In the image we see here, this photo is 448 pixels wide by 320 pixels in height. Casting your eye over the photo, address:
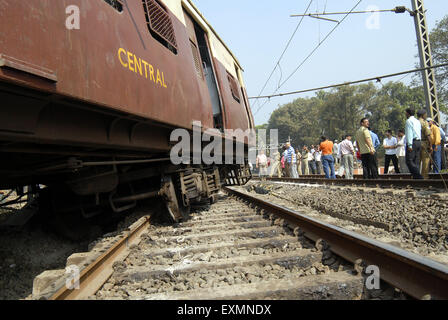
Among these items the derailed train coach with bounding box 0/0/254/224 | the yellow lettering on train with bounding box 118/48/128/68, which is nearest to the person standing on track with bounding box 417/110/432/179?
the derailed train coach with bounding box 0/0/254/224

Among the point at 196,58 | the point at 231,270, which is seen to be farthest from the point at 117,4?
the point at 231,270

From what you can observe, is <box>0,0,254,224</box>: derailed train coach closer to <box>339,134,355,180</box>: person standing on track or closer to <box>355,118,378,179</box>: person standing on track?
<box>355,118,378,179</box>: person standing on track

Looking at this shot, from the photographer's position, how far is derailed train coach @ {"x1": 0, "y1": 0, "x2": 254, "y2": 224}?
161 cm

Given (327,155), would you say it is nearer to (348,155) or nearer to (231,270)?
(348,155)

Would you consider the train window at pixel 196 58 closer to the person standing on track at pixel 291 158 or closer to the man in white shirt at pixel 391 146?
the man in white shirt at pixel 391 146

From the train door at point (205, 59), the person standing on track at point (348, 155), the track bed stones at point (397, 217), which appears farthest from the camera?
the person standing on track at point (348, 155)

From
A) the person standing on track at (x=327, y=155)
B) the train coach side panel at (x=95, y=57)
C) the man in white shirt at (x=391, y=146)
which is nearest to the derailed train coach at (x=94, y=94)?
the train coach side panel at (x=95, y=57)

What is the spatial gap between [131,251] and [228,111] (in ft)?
11.7

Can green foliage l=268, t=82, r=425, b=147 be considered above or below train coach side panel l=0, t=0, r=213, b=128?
above

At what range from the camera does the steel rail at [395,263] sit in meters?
1.53

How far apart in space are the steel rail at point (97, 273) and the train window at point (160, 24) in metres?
2.24

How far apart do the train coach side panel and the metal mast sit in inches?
424

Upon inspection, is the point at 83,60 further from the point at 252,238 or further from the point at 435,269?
the point at 435,269

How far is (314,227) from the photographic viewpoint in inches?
110
